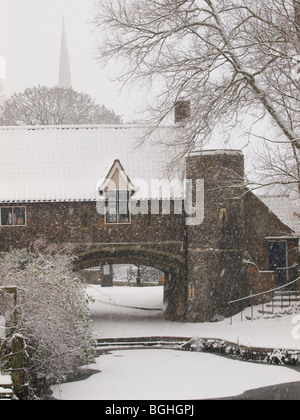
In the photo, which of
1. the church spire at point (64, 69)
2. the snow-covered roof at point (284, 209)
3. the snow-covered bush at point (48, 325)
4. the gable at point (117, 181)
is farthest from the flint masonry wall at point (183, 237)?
the church spire at point (64, 69)

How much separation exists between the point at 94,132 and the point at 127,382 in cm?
1527

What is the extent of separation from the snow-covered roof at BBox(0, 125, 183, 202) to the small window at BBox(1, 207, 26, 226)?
1.82ft

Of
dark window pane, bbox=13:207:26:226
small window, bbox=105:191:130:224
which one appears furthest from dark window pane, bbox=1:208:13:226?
small window, bbox=105:191:130:224

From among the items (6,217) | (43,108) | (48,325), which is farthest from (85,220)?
(43,108)

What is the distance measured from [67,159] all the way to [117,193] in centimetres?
330

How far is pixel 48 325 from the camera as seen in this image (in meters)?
16.7

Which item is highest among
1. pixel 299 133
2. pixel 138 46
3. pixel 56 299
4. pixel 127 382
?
pixel 138 46

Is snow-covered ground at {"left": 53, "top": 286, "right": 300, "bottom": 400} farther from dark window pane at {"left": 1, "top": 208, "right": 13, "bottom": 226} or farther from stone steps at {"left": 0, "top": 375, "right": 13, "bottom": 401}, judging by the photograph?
dark window pane at {"left": 1, "top": 208, "right": 13, "bottom": 226}

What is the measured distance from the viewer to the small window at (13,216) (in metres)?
27.6

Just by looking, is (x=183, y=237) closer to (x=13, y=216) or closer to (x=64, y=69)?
(x=13, y=216)

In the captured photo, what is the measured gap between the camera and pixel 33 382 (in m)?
16.8
